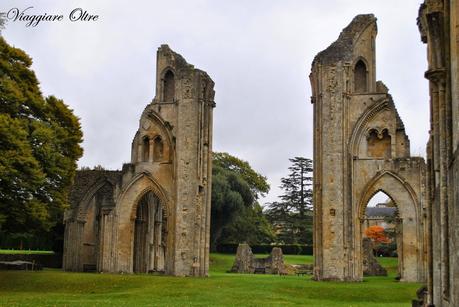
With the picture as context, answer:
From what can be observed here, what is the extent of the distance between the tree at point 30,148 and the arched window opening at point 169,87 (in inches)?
252

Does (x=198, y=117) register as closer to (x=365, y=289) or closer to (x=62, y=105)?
(x=62, y=105)

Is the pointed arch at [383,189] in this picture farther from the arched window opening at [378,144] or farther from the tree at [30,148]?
the tree at [30,148]

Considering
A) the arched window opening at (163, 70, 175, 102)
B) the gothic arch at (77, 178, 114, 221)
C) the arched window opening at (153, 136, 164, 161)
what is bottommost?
the gothic arch at (77, 178, 114, 221)

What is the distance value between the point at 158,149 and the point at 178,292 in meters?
11.2

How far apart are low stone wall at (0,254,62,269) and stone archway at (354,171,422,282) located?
16.4 m

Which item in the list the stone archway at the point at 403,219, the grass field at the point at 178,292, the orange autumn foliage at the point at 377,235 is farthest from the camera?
the orange autumn foliage at the point at 377,235

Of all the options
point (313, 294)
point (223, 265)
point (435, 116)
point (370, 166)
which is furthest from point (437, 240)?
point (223, 265)

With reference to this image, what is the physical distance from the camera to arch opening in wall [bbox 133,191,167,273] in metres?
34.8

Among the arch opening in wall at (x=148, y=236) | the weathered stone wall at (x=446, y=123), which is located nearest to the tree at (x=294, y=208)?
the arch opening in wall at (x=148, y=236)

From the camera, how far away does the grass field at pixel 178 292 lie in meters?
20.0

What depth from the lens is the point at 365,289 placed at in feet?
78.9

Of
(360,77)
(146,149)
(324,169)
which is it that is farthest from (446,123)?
(146,149)

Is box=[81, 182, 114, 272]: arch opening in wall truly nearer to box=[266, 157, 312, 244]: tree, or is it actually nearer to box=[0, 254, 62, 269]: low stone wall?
box=[0, 254, 62, 269]: low stone wall

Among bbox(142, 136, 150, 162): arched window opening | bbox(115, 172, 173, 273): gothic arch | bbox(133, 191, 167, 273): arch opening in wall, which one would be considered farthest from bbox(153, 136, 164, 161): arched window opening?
bbox(133, 191, 167, 273): arch opening in wall
